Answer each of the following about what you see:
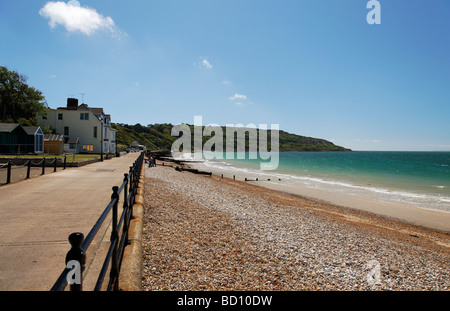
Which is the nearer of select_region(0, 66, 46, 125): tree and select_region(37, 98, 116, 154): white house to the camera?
select_region(37, 98, 116, 154): white house

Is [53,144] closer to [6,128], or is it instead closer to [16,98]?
[6,128]

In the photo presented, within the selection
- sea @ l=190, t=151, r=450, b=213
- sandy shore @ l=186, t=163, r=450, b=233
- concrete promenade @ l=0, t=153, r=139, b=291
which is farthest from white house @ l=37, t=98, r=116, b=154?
sandy shore @ l=186, t=163, r=450, b=233

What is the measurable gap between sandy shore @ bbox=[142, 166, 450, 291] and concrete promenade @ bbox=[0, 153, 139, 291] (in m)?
1.40

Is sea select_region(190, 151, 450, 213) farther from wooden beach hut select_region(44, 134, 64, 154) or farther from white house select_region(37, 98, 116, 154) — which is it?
wooden beach hut select_region(44, 134, 64, 154)

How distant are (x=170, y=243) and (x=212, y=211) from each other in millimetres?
4494

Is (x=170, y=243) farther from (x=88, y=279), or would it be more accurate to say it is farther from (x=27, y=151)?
(x=27, y=151)

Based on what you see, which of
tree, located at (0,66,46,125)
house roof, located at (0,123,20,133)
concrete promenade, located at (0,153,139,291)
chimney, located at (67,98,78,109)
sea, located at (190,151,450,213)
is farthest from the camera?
tree, located at (0,66,46,125)

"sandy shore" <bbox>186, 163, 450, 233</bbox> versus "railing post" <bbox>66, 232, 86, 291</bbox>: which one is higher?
"railing post" <bbox>66, 232, 86, 291</bbox>

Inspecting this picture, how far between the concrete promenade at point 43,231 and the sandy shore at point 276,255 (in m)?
1.40

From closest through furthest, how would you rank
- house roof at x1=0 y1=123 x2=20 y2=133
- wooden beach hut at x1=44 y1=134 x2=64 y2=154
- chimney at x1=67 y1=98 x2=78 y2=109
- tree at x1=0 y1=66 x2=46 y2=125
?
house roof at x1=0 y1=123 x2=20 y2=133
wooden beach hut at x1=44 y1=134 x2=64 y2=154
chimney at x1=67 y1=98 x2=78 y2=109
tree at x1=0 y1=66 x2=46 y2=125

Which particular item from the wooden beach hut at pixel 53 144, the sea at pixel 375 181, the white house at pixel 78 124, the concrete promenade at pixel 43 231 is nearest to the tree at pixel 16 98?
the white house at pixel 78 124

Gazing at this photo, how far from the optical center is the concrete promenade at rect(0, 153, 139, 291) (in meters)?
3.86

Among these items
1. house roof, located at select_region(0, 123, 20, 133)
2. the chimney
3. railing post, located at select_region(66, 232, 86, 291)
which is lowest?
railing post, located at select_region(66, 232, 86, 291)

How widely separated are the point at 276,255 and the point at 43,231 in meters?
5.63
